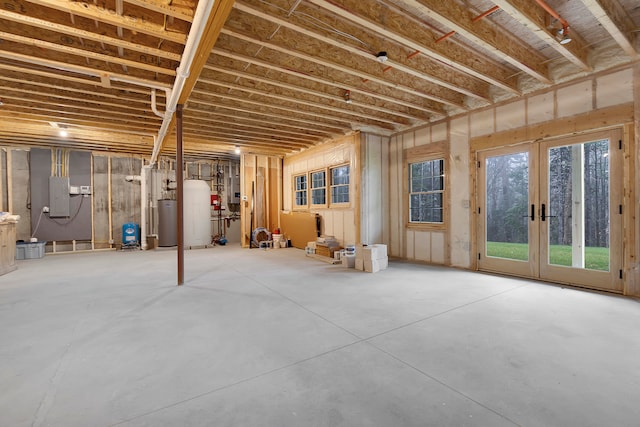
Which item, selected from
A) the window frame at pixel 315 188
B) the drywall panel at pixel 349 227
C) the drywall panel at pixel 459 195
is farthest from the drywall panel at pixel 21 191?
the drywall panel at pixel 459 195

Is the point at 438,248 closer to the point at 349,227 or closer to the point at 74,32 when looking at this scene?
the point at 349,227

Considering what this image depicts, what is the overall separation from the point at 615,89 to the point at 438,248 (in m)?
3.47

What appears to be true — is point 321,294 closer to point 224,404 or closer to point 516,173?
point 224,404

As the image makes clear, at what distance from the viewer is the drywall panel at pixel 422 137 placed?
598cm

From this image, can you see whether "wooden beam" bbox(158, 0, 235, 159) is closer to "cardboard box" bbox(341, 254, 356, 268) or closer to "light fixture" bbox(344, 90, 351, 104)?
"light fixture" bbox(344, 90, 351, 104)

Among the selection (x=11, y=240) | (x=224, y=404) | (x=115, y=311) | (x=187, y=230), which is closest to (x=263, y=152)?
(x=187, y=230)

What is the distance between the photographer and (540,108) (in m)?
4.37

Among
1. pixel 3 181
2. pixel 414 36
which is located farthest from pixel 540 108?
pixel 3 181

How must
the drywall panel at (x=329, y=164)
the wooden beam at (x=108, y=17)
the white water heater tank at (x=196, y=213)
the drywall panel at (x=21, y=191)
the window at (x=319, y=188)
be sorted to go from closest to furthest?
the wooden beam at (x=108, y=17) < the drywall panel at (x=329, y=164) < the drywall panel at (x=21, y=191) < the window at (x=319, y=188) < the white water heater tank at (x=196, y=213)

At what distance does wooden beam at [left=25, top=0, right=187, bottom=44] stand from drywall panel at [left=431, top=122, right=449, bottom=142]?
4768 mm

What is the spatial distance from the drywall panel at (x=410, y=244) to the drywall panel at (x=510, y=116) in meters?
2.61

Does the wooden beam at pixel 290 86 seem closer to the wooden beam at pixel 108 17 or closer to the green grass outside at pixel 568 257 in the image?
the wooden beam at pixel 108 17

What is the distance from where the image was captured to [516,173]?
16.4ft

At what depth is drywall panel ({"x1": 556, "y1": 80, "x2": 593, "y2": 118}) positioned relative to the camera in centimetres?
391
